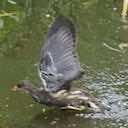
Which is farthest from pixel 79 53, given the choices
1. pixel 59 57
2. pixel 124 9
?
pixel 124 9

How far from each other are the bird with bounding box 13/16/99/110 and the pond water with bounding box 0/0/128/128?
0.15 m

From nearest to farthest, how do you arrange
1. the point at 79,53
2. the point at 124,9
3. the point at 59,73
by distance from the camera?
the point at 59,73 → the point at 79,53 → the point at 124,9

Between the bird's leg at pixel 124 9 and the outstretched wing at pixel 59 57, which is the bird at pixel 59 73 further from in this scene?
the bird's leg at pixel 124 9

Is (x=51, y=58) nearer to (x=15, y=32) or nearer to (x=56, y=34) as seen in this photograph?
(x=56, y=34)

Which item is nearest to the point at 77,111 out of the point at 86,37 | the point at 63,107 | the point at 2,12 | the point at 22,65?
the point at 63,107

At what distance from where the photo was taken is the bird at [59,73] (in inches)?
219

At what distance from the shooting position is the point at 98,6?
809 cm

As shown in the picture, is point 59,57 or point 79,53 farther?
point 79,53

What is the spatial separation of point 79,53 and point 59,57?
1.11m

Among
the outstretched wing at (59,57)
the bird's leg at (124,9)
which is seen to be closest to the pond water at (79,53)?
the bird's leg at (124,9)

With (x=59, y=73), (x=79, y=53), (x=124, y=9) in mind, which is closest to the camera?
(x=59, y=73)

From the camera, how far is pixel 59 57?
5695mm

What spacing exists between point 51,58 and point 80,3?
269 cm

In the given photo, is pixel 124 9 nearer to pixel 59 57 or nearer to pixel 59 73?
pixel 59 57
